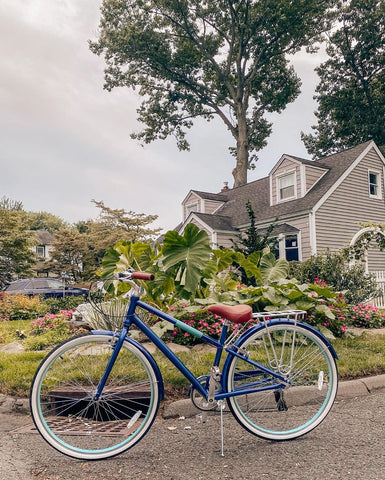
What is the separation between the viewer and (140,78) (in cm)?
2744

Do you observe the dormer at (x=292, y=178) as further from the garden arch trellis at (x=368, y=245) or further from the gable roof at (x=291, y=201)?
the garden arch trellis at (x=368, y=245)

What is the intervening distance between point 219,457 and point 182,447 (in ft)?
1.02

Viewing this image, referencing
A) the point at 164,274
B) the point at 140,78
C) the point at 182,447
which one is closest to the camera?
the point at 182,447

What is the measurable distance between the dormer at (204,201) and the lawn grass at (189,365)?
18.0m

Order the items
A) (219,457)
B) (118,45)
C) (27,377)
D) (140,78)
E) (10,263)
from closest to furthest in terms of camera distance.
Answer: (219,457), (27,377), (10,263), (118,45), (140,78)

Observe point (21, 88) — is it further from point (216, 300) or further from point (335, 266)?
point (335, 266)

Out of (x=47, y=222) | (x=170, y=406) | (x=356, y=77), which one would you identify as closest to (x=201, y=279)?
(x=170, y=406)

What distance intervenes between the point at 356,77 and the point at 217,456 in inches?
1257

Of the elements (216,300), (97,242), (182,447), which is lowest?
(182,447)

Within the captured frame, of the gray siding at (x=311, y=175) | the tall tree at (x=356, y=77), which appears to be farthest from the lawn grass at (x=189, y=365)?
the tall tree at (x=356, y=77)

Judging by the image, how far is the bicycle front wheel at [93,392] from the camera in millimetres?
2695

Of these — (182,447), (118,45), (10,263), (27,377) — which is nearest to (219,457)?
(182,447)

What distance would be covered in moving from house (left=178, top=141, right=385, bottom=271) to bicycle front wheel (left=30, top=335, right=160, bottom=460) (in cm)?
1256

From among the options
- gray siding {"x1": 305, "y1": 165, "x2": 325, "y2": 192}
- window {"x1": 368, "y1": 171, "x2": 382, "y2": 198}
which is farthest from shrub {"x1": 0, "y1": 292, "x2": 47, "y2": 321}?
window {"x1": 368, "y1": 171, "x2": 382, "y2": 198}
